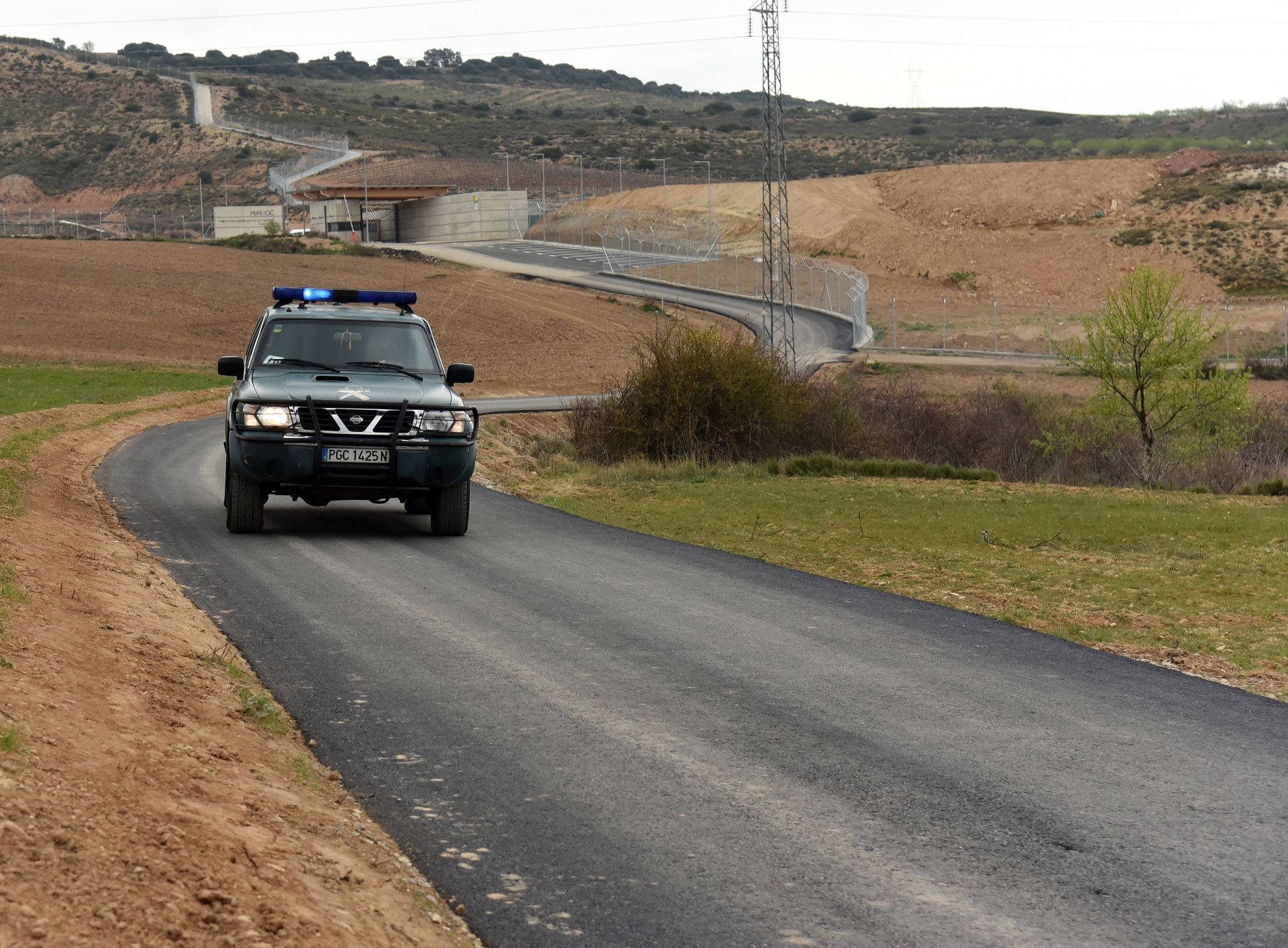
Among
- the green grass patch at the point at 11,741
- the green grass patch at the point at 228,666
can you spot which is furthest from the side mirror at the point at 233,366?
the green grass patch at the point at 11,741

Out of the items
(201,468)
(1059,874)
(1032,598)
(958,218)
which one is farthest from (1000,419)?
(958,218)

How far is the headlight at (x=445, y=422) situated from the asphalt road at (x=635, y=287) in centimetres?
4092

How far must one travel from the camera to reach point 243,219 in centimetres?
10431

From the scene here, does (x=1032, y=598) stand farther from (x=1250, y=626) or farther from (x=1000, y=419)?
(x=1000, y=419)

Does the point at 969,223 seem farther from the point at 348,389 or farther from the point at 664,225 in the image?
the point at 348,389

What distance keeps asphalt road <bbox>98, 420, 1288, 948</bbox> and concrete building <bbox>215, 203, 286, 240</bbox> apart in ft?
316

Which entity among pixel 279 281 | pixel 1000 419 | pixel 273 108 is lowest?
pixel 1000 419

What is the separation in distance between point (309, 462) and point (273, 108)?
6230 inches

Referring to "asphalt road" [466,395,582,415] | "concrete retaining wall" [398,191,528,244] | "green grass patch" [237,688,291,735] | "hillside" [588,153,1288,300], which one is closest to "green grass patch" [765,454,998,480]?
"asphalt road" [466,395,582,415]

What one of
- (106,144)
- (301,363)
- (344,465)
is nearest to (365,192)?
(106,144)

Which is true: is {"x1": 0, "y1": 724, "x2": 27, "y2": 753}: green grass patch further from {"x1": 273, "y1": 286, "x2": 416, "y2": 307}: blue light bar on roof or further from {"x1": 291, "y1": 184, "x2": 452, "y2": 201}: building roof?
{"x1": 291, "y1": 184, "x2": 452, "y2": 201}: building roof

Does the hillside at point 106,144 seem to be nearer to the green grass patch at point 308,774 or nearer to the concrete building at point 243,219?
the concrete building at point 243,219

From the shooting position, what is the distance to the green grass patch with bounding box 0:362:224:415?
33.5 meters

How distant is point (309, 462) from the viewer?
550 inches
